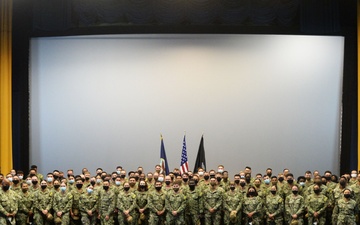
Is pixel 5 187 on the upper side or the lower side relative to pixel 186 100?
lower

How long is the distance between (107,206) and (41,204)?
4.25 ft

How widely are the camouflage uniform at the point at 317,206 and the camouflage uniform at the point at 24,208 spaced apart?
545cm

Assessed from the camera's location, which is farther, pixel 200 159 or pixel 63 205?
pixel 200 159

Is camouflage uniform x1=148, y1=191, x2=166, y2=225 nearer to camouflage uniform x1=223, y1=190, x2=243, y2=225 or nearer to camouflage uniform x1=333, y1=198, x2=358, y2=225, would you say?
camouflage uniform x1=223, y1=190, x2=243, y2=225

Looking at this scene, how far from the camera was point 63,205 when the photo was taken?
15516 millimetres

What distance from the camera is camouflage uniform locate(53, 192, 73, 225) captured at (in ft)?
50.9

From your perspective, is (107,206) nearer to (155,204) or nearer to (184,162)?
(155,204)

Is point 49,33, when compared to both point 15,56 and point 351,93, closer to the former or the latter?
point 15,56

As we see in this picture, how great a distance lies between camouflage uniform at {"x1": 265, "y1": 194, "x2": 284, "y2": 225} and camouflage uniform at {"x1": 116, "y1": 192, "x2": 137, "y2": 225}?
8.58 feet

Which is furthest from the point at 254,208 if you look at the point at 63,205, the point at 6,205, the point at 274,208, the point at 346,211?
the point at 6,205

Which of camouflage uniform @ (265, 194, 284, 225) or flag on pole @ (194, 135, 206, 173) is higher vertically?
flag on pole @ (194, 135, 206, 173)

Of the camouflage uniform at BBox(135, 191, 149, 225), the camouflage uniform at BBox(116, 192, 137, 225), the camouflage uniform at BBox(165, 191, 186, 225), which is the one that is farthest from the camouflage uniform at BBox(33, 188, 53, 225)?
the camouflage uniform at BBox(165, 191, 186, 225)

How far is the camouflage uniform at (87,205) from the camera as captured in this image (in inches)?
614

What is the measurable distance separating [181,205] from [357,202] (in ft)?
11.3
